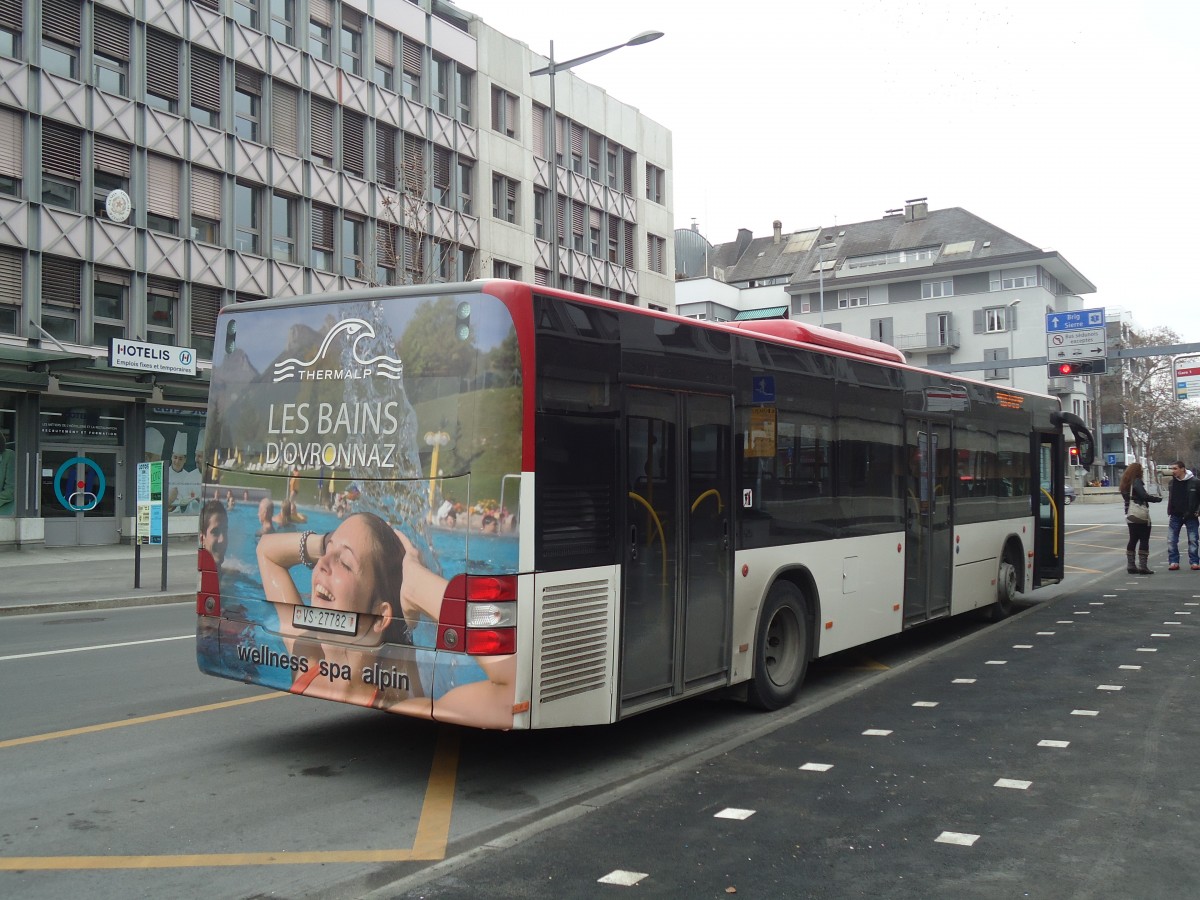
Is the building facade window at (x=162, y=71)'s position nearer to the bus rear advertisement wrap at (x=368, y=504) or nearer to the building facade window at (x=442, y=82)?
the building facade window at (x=442, y=82)

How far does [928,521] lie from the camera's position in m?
10.8

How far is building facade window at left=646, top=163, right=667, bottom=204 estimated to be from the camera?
48.7m

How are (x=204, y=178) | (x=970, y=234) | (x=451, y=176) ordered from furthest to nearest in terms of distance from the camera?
(x=970, y=234) < (x=451, y=176) < (x=204, y=178)

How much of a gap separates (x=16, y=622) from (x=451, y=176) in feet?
85.6

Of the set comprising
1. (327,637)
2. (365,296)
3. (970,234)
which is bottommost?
(327,637)

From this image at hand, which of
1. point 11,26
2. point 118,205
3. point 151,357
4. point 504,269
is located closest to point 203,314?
point 151,357

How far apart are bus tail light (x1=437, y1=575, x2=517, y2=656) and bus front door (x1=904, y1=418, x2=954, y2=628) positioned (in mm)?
5576

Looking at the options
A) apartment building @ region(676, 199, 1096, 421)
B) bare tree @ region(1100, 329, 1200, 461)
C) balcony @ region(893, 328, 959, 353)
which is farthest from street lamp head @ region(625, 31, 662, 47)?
bare tree @ region(1100, 329, 1200, 461)

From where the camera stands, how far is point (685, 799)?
576 cm

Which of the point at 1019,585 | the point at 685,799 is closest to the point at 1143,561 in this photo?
the point at 1019,585

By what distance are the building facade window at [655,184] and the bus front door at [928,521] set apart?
128 feet

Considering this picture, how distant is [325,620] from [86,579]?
49.8ft

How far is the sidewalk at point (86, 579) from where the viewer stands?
52.4ft

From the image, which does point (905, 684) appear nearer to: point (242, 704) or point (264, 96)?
point (242, 704)
